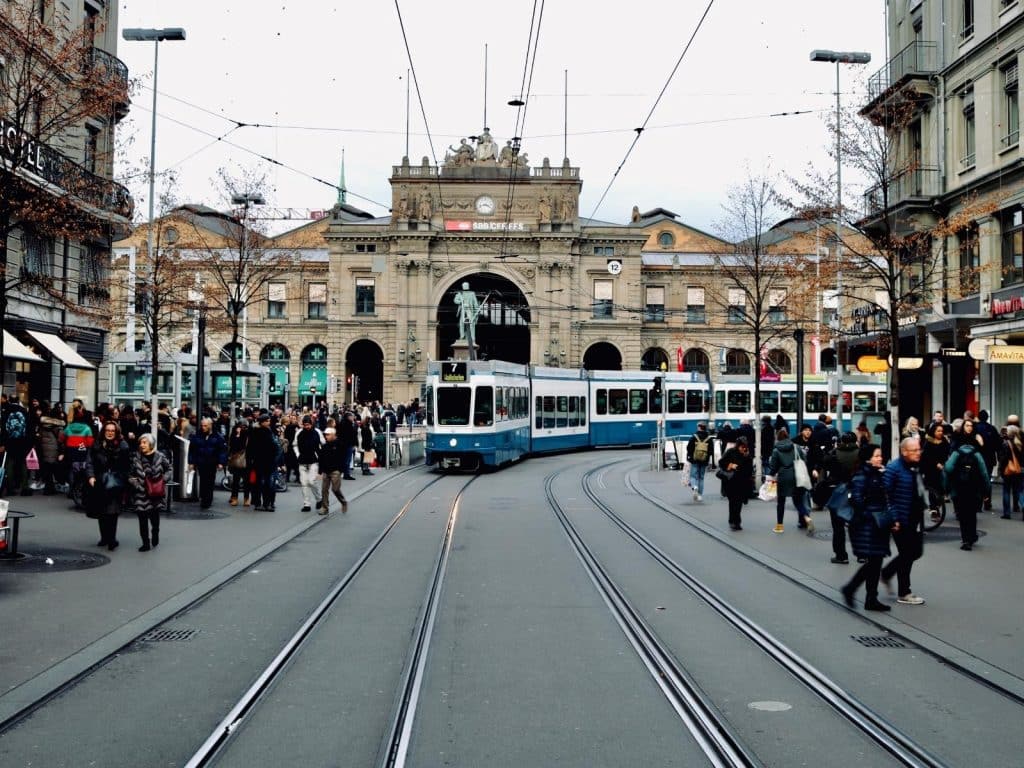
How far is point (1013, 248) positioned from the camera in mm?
25328

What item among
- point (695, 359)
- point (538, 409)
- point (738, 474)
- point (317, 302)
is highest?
point (317, 302)

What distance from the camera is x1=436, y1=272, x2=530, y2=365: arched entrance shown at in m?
74.2

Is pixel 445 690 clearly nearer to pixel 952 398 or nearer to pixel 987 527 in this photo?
pixel 987 527

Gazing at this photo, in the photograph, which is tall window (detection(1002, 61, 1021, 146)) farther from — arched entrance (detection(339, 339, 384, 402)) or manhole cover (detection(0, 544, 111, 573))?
arched entrance (detection(339, 339, 384, 402))

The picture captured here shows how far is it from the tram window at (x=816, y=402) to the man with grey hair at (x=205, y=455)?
3289 centimetres

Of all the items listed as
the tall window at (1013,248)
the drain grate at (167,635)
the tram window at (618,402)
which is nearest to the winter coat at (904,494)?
the drain grate at (167,635)

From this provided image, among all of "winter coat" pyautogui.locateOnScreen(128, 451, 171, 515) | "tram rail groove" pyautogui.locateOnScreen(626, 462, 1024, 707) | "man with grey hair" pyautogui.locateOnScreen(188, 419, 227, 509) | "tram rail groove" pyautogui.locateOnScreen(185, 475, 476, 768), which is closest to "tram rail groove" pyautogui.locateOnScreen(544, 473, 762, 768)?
"tram rail groove" pyautogui.locateOnScreen(626, 462, 1024, 707)

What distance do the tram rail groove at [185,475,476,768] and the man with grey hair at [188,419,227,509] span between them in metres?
7.70

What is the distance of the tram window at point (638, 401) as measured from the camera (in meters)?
45.8

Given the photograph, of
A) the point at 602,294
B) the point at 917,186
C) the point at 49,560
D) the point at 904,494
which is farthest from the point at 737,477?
the point at 602,294

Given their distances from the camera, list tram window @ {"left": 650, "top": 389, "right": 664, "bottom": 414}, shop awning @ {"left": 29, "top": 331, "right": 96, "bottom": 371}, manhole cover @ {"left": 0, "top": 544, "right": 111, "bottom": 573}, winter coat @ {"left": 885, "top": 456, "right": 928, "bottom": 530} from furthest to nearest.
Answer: tram window @ {"left": 650, "top": 389, "right": 664, "bottom": 414} → shop awning @ {"left": 29, "top": 331, "right": 96, "bottom": 371} → manhole cover @ {"left": 0, "top": 544, "right": 111, "bottom": 573} → winter coat @ {"left": 885, "top": 456, "right": 928, "bottom": 530}

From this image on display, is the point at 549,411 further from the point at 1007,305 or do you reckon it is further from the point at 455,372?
the point at 1007,305

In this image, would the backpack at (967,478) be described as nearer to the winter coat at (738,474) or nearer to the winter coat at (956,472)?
the winter coat at (956,472)

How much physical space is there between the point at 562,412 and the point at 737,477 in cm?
2359
